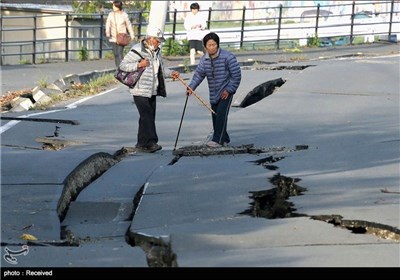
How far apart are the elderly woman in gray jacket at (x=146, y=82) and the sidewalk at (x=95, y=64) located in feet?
26.3

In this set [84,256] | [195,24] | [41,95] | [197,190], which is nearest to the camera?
[84,256]

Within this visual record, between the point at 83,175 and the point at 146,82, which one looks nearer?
the point at 83,175

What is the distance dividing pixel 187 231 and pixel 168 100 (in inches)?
412

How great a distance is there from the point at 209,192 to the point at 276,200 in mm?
714

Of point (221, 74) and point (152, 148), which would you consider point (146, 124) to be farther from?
point (221, 74)

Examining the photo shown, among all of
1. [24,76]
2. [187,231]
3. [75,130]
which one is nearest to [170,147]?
[75,130]

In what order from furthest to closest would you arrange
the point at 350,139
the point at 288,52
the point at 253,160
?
the point at 288,52 < the point at 350,139 < the point at 253,160

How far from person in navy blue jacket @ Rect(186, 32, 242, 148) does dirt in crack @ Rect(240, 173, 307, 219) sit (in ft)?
8.92

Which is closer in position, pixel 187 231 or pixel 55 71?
pixel 187 231

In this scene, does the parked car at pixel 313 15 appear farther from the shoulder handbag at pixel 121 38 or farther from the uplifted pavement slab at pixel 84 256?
the uplifted pavement slab at pixel 84 256

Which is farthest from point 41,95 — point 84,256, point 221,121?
point 84,256

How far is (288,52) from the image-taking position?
31.8 m

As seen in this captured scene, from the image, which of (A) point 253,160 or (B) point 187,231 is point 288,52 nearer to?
(A) point 253,160

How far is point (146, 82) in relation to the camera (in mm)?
13234
